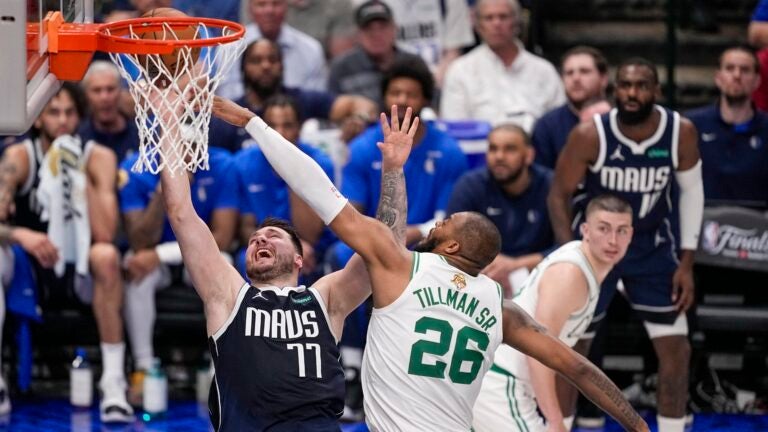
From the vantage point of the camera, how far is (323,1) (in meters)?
10.5

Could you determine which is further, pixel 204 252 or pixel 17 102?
pixel 204 252

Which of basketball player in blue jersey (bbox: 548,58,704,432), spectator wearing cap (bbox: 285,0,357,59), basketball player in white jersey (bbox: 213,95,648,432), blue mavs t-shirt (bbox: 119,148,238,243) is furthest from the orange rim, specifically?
spectator wearing cap (bbox: 285,0,357,59)

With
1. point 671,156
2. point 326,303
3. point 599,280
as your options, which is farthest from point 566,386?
point 326,303

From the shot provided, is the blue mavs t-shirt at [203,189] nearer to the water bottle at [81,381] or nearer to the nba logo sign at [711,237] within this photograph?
the water bottle at [81,381]

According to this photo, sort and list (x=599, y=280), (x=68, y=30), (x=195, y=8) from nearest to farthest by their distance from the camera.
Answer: (x=68, y=30)
(x=599, y=280)
(x=195, y=8)

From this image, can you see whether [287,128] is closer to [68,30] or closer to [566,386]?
[566,386]

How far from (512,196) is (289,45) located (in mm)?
2400

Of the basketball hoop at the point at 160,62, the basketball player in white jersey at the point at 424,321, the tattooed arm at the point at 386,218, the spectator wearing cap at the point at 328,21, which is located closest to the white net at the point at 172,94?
the basketball hoop at the point at 160,62

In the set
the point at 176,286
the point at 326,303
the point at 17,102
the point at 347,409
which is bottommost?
the point at 347,409

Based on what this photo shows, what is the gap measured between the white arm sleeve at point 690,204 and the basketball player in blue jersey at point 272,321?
2664 mm

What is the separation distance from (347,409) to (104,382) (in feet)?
4.63

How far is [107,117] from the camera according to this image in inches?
346

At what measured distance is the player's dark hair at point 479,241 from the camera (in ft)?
17.9

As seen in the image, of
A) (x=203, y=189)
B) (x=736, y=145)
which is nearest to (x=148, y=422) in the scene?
(x=203, y=189)
